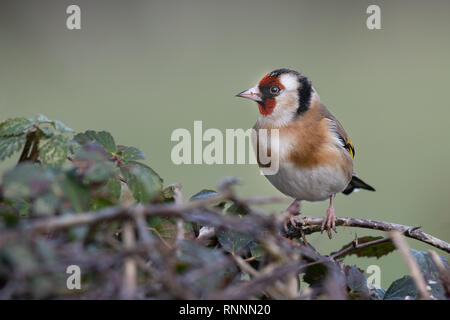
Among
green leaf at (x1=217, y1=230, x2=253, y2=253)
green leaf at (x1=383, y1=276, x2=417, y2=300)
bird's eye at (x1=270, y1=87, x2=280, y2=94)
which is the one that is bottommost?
green leaf at (x1=383, y1=276, x2=417, y2=300)

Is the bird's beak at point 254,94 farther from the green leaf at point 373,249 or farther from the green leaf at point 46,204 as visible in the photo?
the green leaf at point 46,204

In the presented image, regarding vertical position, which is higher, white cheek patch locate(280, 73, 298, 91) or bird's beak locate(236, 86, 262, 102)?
white cheek patch locate(280, 73, 298, 91)

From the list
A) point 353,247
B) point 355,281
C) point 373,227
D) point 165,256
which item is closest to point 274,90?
point 373,227

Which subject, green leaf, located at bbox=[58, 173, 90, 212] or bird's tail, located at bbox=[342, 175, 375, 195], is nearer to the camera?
green leaf, located at bbox=[58, 173, 90, 212]

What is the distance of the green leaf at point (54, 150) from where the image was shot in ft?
2.86

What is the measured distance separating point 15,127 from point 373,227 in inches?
27.0

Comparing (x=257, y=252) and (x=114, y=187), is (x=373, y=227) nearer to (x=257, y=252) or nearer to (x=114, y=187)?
(x=257, y=252)

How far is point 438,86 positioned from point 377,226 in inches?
162

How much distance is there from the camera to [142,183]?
34.1 inches

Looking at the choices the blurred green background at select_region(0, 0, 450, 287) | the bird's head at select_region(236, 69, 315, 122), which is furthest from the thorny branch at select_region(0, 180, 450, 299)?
the blurred green background at select_region(0, 0, 450, 287)

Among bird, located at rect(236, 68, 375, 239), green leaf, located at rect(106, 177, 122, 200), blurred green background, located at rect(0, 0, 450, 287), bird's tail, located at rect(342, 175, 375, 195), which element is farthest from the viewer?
blurred green background, located at rect(0, 0, 450, 287)

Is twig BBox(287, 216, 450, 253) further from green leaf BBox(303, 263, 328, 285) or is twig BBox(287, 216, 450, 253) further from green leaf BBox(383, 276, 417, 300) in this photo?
green leaf BBox(303, 263, 328, 285)

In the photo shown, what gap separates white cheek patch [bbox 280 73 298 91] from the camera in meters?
2.25
